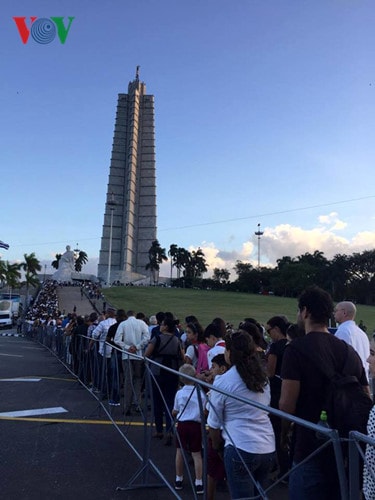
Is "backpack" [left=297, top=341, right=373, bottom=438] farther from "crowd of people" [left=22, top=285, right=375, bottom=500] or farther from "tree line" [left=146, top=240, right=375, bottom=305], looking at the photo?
"tree line" [left=146, top=240, right=375, bottom=305]

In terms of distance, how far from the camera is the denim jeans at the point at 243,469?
3.07 m

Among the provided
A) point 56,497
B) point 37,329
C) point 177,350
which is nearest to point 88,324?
point 177,350

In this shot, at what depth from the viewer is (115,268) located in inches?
4510

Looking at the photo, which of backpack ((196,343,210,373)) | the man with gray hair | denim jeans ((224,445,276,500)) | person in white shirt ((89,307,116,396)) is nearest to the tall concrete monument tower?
person in white shirt ((89,307,116,396))

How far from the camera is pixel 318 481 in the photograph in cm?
252

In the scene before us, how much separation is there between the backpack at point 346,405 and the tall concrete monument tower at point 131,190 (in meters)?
109

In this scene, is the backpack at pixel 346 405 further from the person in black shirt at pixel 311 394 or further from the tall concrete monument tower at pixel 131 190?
the tall concrete monument tower at pixel 131 190

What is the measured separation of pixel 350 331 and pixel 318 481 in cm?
314

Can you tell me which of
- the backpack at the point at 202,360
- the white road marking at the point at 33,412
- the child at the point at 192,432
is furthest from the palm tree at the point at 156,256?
the child at the point at 192,432

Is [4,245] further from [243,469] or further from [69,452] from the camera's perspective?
[243,469]

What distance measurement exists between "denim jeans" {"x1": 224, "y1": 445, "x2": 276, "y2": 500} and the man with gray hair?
8.61ft

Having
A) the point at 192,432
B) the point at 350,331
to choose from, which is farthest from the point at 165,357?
the point at 350,331

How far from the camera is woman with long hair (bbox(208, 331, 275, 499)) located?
3098 mm

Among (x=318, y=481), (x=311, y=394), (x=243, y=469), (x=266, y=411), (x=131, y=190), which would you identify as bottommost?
(x=243, y=469)
